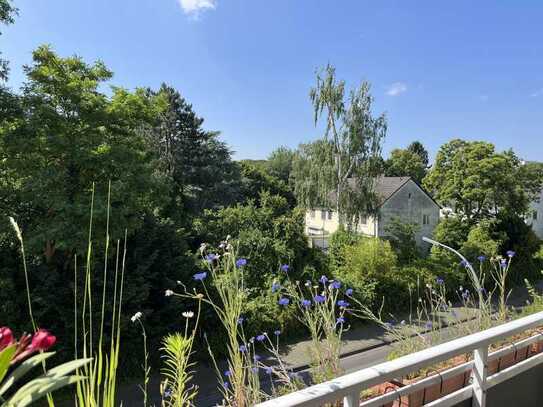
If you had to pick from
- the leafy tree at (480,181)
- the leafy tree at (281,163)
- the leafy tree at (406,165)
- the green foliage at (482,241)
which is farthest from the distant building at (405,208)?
the leafy tree at (281,163)

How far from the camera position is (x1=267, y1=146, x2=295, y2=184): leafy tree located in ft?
128

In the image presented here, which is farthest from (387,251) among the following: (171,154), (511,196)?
(171,154)

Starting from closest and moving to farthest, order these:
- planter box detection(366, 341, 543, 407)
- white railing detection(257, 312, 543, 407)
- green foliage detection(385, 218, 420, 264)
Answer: white railing detection(257, 312, 543, 407)
planter box detection(366, 341, 543, 407)
green foliage detection(385, 218, 420, 264)

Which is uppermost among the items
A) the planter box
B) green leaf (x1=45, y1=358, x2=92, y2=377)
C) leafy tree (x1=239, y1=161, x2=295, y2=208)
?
leafy tree (x1=239, y1=161, x2=295, y2=208)

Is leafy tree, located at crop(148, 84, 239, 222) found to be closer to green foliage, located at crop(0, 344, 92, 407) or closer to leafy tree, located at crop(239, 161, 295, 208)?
leafy tree, located at crop(239, 161, 295, 208)

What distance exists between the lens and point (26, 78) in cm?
621

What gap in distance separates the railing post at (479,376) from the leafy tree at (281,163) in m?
37.4

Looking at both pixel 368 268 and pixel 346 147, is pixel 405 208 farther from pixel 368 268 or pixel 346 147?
pixel 368 268

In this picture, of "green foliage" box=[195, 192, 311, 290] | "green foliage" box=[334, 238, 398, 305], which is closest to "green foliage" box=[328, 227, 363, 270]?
"green foliage" box=[334, 238, 398, 305]

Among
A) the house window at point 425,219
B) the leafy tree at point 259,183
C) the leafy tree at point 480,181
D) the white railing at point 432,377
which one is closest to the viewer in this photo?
the white railing at point 432,377

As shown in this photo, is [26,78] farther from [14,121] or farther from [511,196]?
[511,196]

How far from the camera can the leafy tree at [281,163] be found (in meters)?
39.1

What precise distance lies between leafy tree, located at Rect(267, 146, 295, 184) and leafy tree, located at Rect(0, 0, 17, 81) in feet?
109

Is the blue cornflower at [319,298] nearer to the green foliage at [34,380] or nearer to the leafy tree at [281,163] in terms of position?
the green foliage at [34,380]
